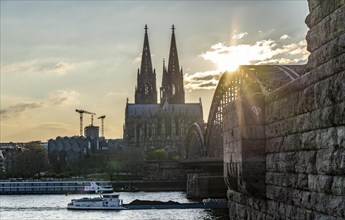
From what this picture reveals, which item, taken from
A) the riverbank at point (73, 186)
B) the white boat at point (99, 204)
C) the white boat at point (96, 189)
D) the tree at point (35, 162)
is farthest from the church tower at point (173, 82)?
the white boat at point (99, 204)

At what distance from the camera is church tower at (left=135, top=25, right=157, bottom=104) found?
191m

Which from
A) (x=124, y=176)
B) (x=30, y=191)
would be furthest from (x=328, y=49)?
(x=124, y=176)

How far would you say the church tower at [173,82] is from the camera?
192 meters

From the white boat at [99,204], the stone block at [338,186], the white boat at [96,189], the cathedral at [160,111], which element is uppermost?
the cathedral at [160,111]

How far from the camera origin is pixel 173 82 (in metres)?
194

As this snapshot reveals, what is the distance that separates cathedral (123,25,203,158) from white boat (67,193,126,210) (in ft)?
339

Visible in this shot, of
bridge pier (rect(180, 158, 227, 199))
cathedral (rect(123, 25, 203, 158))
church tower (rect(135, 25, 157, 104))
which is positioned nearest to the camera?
bridge pier (rect(180, 158, 227, 199))

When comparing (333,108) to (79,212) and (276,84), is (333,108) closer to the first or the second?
(276,84)

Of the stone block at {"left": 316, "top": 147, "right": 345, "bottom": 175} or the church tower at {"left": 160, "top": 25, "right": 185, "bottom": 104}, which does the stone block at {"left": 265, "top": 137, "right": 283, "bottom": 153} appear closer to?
the stone block at {"left": 316, "top": 147, "right": 345, "bottom": 175}

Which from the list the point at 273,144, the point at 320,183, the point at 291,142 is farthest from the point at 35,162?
the point at 320,183

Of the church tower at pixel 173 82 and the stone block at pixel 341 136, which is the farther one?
the church tower at pixel 173 82

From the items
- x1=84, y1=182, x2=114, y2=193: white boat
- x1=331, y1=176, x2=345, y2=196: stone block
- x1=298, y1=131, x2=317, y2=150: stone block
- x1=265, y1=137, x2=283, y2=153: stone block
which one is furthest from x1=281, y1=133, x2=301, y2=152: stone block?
x1=84, y1=182, x2=114, y2=193: white boat

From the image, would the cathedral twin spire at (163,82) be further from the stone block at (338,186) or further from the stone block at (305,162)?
the stone block at (338,186)

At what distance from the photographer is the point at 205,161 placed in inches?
2842
